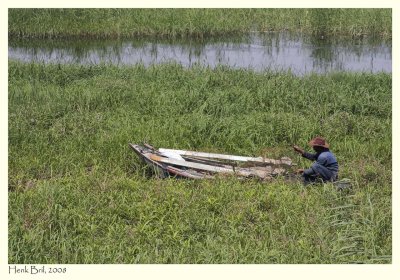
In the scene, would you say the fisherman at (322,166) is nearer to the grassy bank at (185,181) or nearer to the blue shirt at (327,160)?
the blue shirt at (327,160)

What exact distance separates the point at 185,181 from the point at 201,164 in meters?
0.37

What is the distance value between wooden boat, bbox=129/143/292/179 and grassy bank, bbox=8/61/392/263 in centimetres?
22

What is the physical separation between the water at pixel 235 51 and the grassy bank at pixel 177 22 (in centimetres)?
34

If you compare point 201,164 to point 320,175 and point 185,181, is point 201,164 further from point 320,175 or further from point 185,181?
point 320,175

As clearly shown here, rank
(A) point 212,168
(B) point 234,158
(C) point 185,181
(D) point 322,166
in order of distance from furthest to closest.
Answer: (B) point 234,158
(A) point 212,168
(C) point 185,181
(D) point 322,166

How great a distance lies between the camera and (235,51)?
1532cm

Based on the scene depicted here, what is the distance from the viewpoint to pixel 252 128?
27.6 ft

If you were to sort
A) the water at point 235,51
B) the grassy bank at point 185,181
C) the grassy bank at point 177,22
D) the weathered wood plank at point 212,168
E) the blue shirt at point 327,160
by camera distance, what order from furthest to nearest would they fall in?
the grassy bank at point 177,22 < the water at point 235,51 < the weathered wood plank at point 212,168 < the blue shirt at point 327,160 < the grassy bank at point 185,181

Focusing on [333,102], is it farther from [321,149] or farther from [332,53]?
[332,53]

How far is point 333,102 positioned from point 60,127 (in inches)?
193

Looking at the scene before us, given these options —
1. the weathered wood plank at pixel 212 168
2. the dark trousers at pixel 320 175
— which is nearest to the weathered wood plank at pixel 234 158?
the weathered wood plank at pixel 212 168

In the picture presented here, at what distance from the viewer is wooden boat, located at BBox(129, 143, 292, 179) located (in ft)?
22.2

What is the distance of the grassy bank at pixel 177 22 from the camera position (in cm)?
1662

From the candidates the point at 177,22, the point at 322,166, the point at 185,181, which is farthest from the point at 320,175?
the point at 177,22
